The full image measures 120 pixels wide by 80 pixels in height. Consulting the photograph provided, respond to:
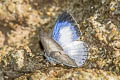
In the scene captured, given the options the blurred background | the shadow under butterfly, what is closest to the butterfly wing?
the shadow under butterfly

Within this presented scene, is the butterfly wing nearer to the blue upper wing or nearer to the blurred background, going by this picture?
the blue upper wing

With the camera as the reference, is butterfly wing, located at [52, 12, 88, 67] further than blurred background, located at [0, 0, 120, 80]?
Yes

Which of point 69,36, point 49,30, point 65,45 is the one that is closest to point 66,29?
point 69,36

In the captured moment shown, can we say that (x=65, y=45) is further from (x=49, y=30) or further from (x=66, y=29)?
(x=49, y=30)

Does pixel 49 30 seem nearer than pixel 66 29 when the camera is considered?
No

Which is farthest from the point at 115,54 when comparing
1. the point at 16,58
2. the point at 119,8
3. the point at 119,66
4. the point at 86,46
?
the point at 16,58

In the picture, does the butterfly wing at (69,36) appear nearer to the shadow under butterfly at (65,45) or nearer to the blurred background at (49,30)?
the shadow under butterfly at (65,45)

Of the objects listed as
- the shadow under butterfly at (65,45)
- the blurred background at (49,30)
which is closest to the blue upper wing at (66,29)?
the shadow under butterfly at (65,45)

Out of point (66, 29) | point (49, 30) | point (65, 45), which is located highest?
point (49, 30)
